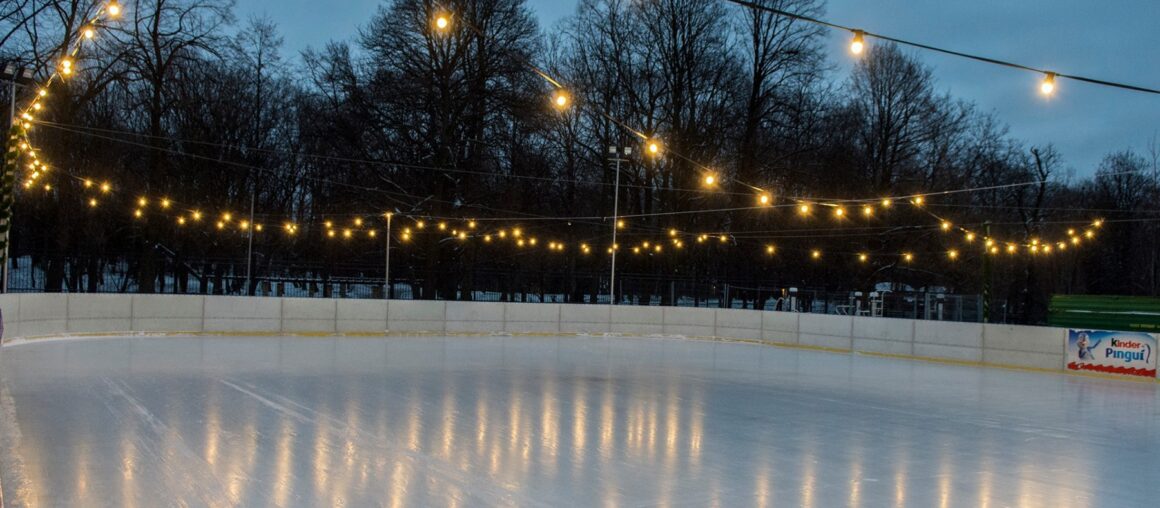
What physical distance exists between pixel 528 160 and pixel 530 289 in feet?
18.7

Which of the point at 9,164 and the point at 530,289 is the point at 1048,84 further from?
the point at 530,289

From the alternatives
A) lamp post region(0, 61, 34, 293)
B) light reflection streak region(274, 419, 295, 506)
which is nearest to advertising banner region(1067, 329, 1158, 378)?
light reflection streak region(274, 419, 295, 506)

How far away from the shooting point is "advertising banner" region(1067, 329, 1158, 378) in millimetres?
20531

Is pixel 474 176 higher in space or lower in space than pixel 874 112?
lower

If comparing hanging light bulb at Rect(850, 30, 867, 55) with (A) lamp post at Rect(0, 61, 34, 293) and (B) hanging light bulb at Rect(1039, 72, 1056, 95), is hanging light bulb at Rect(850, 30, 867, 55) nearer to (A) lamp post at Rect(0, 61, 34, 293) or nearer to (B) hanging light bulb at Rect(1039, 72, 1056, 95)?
(B) hanging light bulb at Rect(1039, 72, 1056, 95)

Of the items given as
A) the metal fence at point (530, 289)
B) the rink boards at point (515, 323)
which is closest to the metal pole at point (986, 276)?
the rink boards at point (515, 323)

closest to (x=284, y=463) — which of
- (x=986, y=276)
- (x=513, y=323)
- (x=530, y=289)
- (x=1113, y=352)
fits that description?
(x=1113, y=352)

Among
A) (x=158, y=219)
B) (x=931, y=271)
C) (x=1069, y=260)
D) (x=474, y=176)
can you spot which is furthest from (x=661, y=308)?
(x=1069, y=260)

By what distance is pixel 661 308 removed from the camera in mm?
32156

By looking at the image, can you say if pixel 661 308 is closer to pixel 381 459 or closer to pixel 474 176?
pixel 474 176

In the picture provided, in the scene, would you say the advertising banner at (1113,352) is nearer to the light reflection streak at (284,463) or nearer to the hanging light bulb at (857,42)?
the hanging light bulb at (857,42)

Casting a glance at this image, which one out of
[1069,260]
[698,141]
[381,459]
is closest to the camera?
[381,459]

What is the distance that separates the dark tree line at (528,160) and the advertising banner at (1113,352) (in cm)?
1369

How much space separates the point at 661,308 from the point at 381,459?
2381cm
